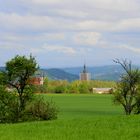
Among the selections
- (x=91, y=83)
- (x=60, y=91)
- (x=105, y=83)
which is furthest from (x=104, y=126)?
(x=105, y=83)

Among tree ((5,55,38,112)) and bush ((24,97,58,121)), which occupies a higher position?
tree ((5,55,38,112))

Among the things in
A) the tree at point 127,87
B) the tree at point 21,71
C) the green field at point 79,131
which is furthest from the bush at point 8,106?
the tree at point 127,87

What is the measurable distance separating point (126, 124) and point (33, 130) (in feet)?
14.6

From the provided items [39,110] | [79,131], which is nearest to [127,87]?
[39,110]

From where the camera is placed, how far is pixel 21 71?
1368 inches

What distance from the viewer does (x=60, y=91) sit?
496ft

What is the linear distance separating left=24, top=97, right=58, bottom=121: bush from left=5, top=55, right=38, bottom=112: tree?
0.77 metres

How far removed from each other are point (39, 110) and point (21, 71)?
303 cm

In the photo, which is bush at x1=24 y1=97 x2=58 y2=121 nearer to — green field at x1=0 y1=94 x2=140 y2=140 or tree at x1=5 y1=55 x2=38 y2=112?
tree at x1=5 y1=55 x2=38 y2=112

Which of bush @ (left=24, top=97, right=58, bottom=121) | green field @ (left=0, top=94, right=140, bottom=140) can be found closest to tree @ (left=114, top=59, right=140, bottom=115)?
bush @ (left=24, top=97, right=58, bottom=121)

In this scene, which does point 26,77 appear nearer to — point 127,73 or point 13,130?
point 13,130

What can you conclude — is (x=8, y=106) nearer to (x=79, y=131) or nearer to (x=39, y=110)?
(x=39, y=110)

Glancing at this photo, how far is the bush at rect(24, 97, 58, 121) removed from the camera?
34009mm

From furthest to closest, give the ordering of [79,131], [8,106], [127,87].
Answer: [127,87]
[8,106]
[79,131]
